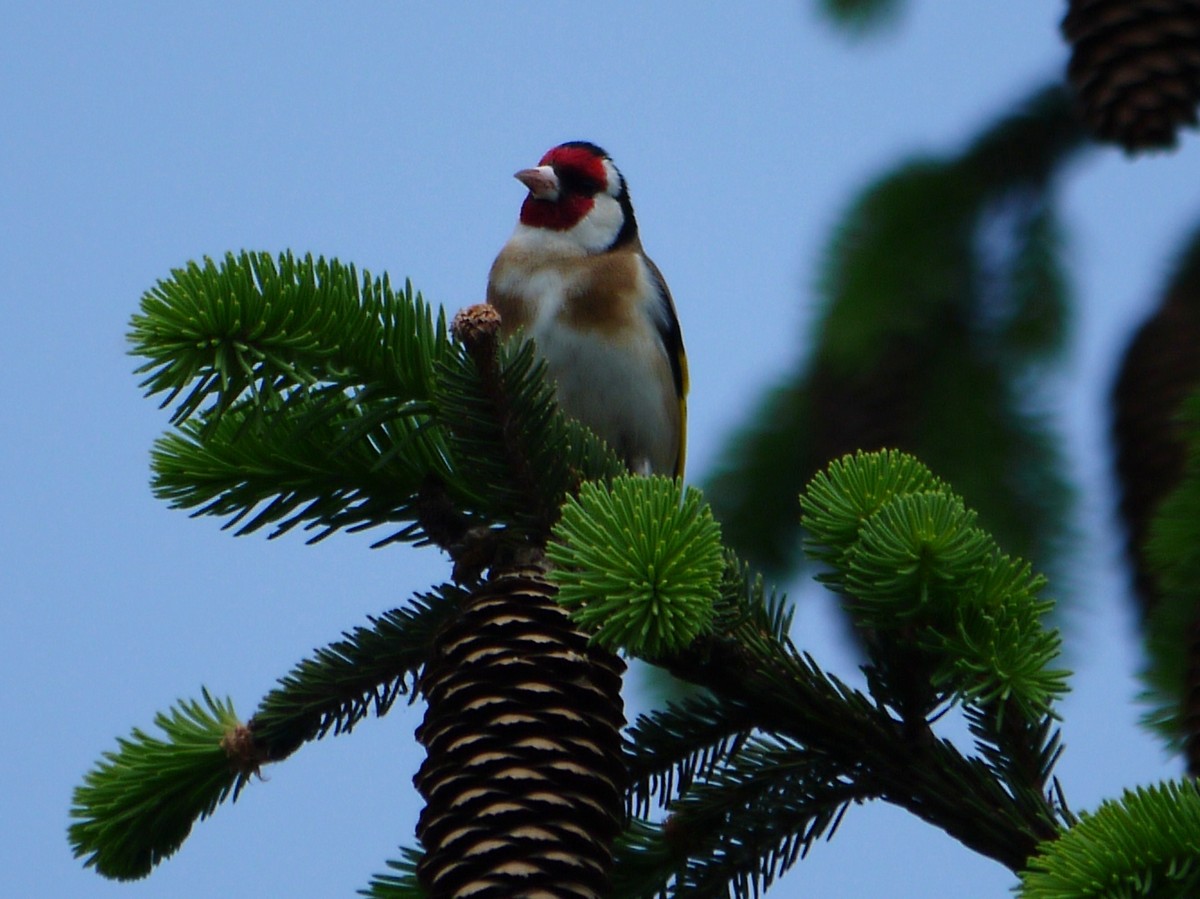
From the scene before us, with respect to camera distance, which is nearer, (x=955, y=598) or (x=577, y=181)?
(x=955, y=598)

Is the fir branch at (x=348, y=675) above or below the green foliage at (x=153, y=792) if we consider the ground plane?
above

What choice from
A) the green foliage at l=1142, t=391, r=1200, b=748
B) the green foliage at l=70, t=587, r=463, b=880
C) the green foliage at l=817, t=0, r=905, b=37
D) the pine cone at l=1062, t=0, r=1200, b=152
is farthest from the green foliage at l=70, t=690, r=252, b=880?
the green foliage at l=817, t=0, r=905, b=37

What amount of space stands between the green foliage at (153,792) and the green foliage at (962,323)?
148 centimetres

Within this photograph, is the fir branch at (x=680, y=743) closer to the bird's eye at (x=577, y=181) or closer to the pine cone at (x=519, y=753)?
the pine cone at (x=519, y=753)

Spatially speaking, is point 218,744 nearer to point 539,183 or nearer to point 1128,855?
point 1128,855

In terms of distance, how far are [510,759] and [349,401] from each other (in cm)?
55

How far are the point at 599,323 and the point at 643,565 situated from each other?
1966 millimetres

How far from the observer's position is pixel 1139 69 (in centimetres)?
276

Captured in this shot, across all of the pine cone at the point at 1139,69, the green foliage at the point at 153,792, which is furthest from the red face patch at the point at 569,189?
the green foliage at the point at 153,792

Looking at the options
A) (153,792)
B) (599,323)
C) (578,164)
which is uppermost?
(578,164)

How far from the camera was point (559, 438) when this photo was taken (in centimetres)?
190

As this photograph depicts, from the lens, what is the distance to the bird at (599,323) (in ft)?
11.3

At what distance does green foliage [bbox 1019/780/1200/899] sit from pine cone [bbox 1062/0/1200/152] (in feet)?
5.47

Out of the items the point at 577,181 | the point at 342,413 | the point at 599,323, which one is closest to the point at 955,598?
the point at 342,413
